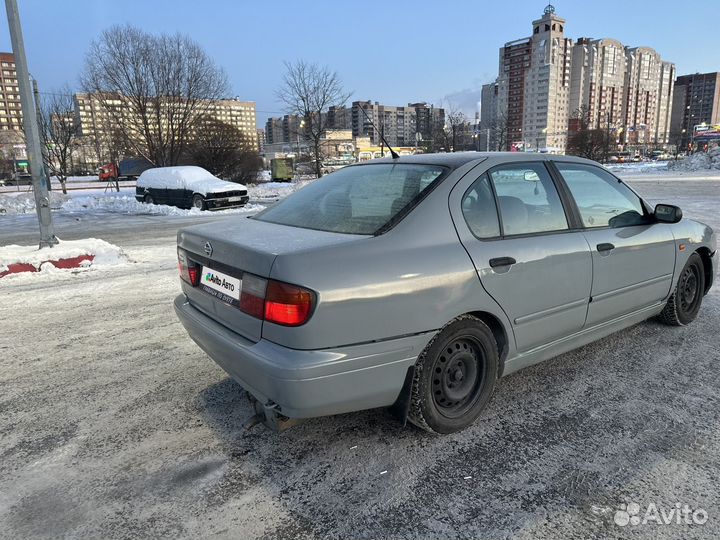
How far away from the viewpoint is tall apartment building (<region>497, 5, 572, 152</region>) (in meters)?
93.5

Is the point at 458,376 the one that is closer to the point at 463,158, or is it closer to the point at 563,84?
the point at 463,158

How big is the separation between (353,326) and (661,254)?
2869 mm

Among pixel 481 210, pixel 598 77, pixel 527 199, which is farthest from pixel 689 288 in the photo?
pixel 598 77

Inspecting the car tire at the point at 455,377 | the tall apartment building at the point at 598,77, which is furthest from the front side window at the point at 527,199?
the tall apartment building at the point at 598,77

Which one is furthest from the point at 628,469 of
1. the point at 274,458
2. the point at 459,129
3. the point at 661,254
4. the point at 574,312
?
the point at 459,129

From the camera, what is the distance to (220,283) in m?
2.74

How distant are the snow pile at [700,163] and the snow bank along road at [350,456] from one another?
179 ft

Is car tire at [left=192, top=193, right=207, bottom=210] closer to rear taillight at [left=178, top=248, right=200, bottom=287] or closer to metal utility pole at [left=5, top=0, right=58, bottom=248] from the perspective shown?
metal utility pole at [left=5, top=0, right=58, bottom=248]

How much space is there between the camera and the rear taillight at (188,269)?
9.96 ft

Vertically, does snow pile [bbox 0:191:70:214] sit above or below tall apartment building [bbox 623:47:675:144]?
below

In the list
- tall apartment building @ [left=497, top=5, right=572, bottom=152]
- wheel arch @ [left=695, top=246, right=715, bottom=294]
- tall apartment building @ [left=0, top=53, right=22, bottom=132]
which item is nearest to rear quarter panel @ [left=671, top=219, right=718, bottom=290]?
wheel arch @ [left=695, top=246, right=715, bottom=294]

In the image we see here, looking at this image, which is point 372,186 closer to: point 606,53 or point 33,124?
point 33,124

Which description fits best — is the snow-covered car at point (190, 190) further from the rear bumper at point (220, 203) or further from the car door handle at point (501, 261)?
the car door handle at point (501, 261)

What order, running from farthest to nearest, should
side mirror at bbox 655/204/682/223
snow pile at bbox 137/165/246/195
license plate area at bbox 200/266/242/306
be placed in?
snow pile at bbox 137/165/246/195 < side mirror at bbox 655/204/682/223 < license plate area at bbox 200/266/242/306
